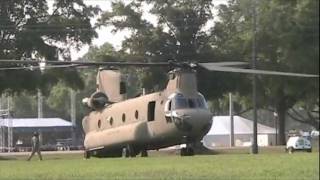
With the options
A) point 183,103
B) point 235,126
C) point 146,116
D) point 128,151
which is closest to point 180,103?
point 183,103

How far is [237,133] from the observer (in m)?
67.6

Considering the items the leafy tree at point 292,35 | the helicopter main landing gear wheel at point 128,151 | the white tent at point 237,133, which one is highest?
the leafy tree at point 292,35

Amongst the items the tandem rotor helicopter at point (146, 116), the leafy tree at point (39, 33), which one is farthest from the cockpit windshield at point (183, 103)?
the leafy tree at point (39, 33)

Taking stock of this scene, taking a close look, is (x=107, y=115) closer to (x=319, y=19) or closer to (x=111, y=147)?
(x=111, y=147)

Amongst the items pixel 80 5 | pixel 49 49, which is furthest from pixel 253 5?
pixel 80 5

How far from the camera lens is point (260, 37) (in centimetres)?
478

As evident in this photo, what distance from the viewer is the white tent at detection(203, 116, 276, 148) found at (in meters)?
65.2

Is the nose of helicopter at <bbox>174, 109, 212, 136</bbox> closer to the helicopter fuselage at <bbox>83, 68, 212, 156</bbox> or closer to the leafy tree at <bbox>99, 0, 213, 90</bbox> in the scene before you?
the helicopter fuselage at <bbox>83, 68, 212, 156</bbox>

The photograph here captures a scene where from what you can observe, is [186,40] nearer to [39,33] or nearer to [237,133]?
[39,33]

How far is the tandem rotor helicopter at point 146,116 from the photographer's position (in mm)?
26875

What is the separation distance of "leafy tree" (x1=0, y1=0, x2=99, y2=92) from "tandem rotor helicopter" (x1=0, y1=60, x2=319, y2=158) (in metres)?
1.33

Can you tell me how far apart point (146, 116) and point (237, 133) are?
39901mm

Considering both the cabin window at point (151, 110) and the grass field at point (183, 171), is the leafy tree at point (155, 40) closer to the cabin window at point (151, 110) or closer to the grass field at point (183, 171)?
the cabin window at point (151, 110)

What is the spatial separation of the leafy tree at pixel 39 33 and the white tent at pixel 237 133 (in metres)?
30.3
